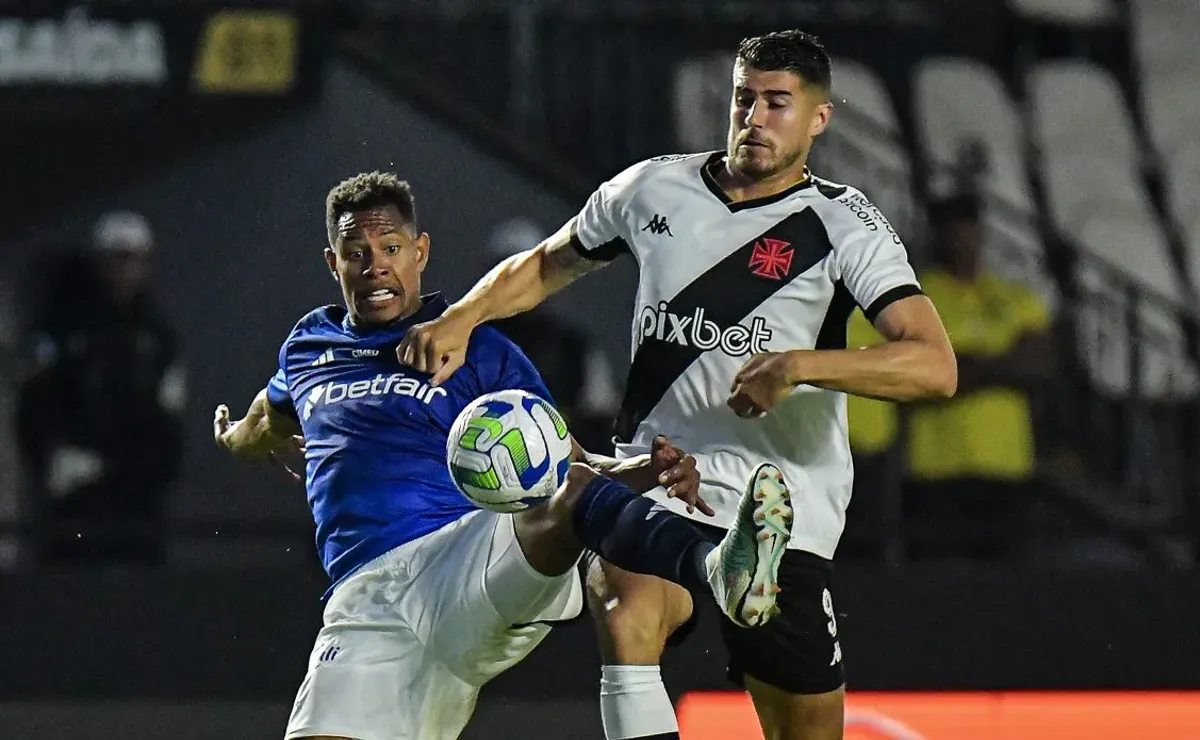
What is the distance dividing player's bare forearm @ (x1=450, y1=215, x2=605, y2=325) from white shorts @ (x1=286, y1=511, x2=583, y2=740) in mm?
495

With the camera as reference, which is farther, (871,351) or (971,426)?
(971,426)

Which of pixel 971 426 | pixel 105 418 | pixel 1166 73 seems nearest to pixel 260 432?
pixel 105 418

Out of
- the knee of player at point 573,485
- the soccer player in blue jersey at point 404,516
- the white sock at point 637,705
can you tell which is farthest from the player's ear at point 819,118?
the white sock at point 637,705

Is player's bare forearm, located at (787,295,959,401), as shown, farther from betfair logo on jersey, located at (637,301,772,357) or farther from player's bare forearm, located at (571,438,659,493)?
player's bare forearm, located at (571,438,659,493)

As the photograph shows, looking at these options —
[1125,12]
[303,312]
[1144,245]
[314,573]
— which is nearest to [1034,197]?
[1144,245]

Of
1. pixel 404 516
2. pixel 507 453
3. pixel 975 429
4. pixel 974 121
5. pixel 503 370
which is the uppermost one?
pixel 974 121

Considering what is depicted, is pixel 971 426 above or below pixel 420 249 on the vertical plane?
below

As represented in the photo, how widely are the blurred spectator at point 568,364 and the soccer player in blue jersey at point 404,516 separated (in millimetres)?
2645

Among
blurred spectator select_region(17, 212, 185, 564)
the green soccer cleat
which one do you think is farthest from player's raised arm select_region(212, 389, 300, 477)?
blurred spectator select_region(17, 212, 185, 564)

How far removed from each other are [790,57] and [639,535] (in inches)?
45.9

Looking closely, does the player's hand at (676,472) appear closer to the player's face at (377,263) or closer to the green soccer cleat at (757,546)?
the green soccer cleat at (757,546)

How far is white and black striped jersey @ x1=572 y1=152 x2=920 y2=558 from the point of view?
4.66m

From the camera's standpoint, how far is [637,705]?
4445 mm

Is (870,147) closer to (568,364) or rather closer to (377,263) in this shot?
(568,364)
